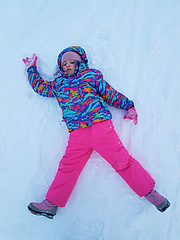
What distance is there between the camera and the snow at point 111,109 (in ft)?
4.96

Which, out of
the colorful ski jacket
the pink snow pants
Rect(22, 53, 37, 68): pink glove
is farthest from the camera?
Rect(22, 53, 37, 68): pink glove

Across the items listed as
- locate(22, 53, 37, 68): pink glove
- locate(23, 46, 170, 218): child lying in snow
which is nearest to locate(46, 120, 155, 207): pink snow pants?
locate(23, 46, 170, 218): child lying in snow

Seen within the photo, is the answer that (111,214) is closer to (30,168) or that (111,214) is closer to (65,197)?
(65,197)

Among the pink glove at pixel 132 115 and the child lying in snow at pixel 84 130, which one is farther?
the pink glove at pixel 132 115

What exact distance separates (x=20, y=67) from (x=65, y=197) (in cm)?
125

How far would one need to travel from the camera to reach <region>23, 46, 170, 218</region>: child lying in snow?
1402mm

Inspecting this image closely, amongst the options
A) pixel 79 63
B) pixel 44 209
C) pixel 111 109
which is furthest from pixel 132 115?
pixel 44 209

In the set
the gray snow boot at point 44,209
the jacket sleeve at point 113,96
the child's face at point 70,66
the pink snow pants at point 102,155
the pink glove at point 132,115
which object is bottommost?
the gray snow boot at point 44,209

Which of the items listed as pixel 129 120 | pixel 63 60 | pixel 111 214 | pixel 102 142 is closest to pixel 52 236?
pixel 111 214

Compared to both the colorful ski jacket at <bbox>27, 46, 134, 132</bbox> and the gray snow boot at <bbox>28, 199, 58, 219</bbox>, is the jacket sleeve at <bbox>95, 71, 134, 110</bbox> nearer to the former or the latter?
the colorful ski jacket at <bbox>27, 46, 134, 132</bbox>

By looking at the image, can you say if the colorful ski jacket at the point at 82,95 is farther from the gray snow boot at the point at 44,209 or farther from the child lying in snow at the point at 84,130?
the gray snow boot at the point at 44,209

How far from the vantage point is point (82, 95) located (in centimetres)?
154

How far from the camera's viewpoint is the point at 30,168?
165cm

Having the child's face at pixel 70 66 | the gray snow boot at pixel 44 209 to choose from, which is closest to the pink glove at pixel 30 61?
the child's face at pixel 70 66
